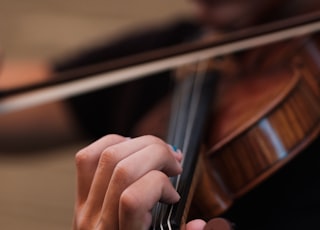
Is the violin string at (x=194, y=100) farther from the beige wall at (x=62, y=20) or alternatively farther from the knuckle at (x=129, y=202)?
the beige wall at (x=62, y=20)

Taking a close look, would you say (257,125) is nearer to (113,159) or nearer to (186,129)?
(186,129)

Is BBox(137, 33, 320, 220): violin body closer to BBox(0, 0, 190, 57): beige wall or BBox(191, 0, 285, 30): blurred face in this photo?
BBox(191, 0, 285, 30): blurred face

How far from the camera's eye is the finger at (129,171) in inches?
16.5

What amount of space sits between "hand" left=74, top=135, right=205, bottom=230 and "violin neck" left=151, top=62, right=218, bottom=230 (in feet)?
0.04

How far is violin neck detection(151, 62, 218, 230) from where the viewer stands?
17.0 inches

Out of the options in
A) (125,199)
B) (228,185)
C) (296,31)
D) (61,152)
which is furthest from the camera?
(61,152)

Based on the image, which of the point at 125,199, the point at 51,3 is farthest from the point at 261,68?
the point at 51,3

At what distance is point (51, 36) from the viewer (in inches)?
60.1

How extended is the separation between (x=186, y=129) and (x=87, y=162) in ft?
0.67

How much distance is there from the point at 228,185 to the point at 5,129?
569 millimetres

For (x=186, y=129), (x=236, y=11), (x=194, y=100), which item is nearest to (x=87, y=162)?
(x=186, y=129)

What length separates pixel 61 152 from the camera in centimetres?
144

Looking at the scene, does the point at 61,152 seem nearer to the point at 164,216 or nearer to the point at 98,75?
the point at 98,75

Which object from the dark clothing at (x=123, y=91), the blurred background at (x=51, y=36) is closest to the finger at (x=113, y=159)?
the dark clothing at (x=123, y=91)
